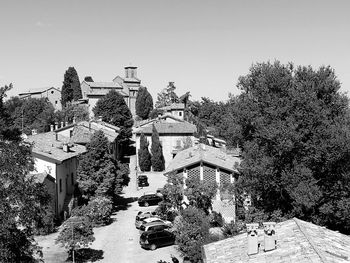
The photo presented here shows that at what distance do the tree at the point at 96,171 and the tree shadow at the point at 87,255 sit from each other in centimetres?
1005

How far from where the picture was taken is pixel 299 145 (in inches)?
1126

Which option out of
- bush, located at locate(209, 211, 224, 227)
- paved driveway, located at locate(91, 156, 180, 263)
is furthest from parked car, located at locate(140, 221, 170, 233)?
bush, located at locate(209, 211, 224, 227)

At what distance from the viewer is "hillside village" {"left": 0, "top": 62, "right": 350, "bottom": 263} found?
638 inches

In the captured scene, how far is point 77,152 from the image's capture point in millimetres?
46031

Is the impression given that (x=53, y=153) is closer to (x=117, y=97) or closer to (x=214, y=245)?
(x=214, y=245)

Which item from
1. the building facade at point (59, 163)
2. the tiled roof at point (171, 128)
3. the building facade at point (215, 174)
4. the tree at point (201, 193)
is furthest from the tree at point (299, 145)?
the tiled roof at point (171, 128)

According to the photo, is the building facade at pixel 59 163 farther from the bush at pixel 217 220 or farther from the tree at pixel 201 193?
the bush at pixel 217 220

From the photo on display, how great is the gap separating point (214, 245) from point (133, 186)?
3886 cm

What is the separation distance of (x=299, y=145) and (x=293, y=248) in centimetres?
1375

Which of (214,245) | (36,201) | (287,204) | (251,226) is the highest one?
(36,201)

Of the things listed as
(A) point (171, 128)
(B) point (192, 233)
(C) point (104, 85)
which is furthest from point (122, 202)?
(C) point (104, 85)

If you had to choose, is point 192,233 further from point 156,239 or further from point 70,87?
point 70,87

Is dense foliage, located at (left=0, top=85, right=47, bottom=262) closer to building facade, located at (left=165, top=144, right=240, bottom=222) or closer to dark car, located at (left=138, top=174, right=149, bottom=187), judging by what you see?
building facade, located at (left=165, top=144, right=240, bottom=222)

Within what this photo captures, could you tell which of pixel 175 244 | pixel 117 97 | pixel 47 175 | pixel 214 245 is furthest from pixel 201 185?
pixel 117 97
